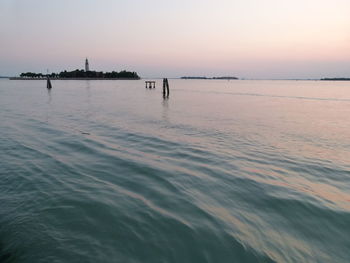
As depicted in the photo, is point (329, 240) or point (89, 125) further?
point (89, 125)

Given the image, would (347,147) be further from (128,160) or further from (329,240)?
(128,160)

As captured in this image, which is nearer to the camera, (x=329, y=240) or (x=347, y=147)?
(x=329, y=240)

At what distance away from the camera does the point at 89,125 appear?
1750 centimetres

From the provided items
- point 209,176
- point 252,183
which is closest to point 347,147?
point 252,183

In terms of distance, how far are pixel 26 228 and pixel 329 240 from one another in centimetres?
633

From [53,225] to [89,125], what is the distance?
43.5 ft

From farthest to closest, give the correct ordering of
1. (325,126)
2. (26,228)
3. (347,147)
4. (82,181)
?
1. (325,126)
2. (347,147)
3. (82,181)
4. (26,228)

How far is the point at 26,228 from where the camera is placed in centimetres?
487

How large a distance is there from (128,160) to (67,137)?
5.74m

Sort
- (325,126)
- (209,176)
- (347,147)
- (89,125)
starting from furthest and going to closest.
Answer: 1. (325,126)
2. (89,125)
3. (347,147)
4. (209,176)

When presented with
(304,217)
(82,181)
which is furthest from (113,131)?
(304,217)

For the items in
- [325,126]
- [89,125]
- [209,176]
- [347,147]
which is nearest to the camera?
[209,176]

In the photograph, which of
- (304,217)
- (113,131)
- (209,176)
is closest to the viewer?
(304,217)

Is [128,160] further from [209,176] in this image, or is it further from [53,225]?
[53,225]
